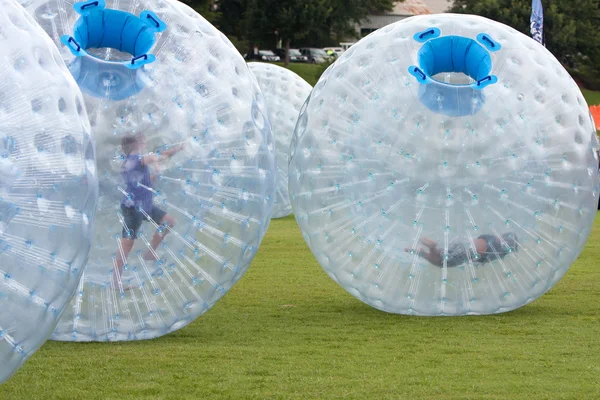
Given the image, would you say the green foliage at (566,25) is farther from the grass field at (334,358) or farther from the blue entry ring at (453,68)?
the grass field at (334,358)

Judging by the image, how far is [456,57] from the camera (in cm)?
615

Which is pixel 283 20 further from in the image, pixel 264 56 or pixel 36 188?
pixel 36 188

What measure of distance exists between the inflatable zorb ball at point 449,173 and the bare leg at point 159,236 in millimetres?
1298

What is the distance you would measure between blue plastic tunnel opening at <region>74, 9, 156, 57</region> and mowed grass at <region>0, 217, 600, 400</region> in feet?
5.14

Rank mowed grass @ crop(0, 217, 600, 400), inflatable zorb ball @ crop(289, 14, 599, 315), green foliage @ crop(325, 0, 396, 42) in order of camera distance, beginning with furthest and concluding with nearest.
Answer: green foliage @ crop(325, 0, 396, 42) → inflatable zorb ball @ crop(289, 14, 599, 315) → mowed grass @ crop(0, 217, 600, 400)

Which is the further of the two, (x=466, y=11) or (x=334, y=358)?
(x=466, y=11)

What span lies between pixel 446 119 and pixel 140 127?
182 cm

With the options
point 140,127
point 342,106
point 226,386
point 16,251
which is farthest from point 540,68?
point 16,251

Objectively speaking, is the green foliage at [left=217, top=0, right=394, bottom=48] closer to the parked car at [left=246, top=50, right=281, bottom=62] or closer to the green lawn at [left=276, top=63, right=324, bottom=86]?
the parked car at [left=246, top=50, right=281, bottom=62]

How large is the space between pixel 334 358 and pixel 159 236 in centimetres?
106

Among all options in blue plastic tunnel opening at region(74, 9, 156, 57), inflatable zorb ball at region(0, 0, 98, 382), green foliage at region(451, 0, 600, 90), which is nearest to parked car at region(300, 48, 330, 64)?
green foliage at region(451, 0, 600, 90)

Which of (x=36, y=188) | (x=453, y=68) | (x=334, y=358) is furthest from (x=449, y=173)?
(x=36, y=188)

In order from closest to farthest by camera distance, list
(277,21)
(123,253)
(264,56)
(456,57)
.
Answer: (123,253)
(456,57)
(277,21)
(264,56)

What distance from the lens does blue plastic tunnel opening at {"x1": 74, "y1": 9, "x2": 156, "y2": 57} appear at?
529 centimetres
